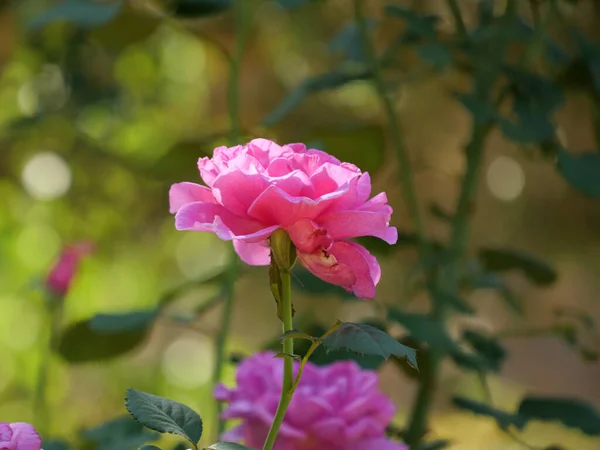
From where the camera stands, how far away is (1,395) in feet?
7.41

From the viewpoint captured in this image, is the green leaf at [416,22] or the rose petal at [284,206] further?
the green leaf at [416,22]

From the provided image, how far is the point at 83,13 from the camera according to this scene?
0.88 meters

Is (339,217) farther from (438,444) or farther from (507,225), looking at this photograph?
(507,225)

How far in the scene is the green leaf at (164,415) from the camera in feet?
1.29

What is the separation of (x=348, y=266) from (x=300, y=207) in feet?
0.13

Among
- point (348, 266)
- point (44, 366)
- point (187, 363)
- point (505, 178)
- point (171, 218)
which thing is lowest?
point (187, 363)

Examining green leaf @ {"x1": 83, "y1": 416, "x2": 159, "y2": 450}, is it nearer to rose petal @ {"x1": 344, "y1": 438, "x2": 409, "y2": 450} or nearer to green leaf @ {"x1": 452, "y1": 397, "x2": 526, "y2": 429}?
rose petal @ {"x1": 344, "y1": 438, "x2": 409, "y2": 450}

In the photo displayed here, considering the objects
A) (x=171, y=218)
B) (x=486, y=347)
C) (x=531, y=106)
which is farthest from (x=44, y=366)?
(x=171, y=218)

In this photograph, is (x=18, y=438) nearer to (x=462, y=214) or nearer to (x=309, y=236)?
(x=309, y=236)

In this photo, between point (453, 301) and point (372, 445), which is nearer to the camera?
point (372, 445)

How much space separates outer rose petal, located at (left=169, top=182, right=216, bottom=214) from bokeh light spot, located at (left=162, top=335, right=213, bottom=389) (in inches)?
82.3

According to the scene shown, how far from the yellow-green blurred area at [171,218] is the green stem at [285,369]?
5.26 ft

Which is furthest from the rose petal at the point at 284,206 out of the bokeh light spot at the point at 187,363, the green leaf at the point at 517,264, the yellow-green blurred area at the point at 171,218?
the bokeh light spot at the point at 187,363

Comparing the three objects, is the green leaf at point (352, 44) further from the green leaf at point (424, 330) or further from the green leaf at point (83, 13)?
the green leaf at point (424, 330)
